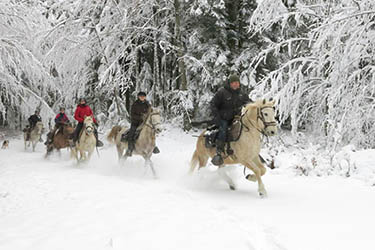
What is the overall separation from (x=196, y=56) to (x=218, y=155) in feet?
42.3

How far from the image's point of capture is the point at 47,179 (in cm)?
893


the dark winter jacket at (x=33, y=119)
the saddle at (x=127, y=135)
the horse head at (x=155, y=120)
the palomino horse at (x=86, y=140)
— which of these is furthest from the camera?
the dark winter jacket at (x=33, y=119)

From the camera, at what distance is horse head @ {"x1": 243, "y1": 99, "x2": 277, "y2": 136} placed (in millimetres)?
6160

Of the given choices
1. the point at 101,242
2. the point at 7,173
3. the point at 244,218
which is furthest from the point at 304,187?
the point at 7,173

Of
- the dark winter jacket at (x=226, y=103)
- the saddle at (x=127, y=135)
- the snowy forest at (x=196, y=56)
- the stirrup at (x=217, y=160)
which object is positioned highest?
the snowy forest at (x=196, y=56)

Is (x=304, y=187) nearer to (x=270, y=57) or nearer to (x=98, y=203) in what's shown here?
(x=98, y=203)

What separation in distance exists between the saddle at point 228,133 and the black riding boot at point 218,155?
17cm

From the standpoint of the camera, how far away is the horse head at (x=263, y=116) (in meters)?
6.16

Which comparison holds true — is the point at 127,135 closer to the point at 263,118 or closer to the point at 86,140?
the point at 86,140

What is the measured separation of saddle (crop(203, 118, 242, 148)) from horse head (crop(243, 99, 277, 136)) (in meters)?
0.36

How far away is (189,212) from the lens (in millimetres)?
5309

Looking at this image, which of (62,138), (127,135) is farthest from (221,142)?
(62,138)

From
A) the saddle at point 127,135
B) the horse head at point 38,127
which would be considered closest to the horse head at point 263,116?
the saddle at point 127,135

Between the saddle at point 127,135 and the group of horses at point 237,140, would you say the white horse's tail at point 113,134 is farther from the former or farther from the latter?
the saddle at point 127,135
